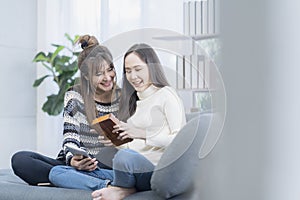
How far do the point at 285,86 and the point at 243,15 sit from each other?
2 centimetres

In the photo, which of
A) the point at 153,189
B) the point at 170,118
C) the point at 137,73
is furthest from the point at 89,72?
the point at 137,73

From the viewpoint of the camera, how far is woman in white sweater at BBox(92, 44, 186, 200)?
0.56 meters

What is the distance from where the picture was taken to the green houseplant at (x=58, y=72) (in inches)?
147

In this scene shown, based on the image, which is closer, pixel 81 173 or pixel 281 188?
pixel 281 188

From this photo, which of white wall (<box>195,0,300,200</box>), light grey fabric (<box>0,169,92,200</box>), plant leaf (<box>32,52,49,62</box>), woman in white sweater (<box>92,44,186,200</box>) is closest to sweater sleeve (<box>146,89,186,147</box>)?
woman in white sweater (<box>92,44,186,200</box>)

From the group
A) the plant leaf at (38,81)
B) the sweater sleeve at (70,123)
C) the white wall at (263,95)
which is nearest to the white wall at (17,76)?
the plant leaf at (38,81)

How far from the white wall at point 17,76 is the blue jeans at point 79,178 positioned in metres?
2.13

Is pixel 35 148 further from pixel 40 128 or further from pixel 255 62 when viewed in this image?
pixel 255 62

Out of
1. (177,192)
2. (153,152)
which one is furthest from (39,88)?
(153,152)

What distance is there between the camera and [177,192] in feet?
5.01

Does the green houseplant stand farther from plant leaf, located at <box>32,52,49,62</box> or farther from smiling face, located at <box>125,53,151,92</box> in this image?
smiling face, located at <box>125,53,151,92</box>

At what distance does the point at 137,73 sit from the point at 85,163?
1349mm

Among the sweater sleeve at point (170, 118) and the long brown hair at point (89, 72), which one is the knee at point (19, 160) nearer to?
the long brown hair at point (89, 72)

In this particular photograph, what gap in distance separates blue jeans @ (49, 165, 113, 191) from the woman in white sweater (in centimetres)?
6
